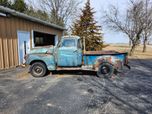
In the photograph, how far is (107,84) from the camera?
7531 mm

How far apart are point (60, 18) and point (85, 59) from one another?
29580 mm

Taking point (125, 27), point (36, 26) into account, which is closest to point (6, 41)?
point (36, 26)

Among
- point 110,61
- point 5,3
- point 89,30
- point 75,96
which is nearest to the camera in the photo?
point 75,96

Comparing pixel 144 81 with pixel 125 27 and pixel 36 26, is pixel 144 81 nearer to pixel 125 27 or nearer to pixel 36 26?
pixel 36 26

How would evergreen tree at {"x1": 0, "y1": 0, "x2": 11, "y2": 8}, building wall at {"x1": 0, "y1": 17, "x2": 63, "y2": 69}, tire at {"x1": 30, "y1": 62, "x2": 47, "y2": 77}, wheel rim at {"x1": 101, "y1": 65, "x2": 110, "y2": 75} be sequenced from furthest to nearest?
evergreen tree at {"x1": 0, "y1": 0, "x2": 11, "y2": 8} → building wall at {"x1": 0, "y1": 17, "x2": 63, "y2": 69} → tire at {"x1": 30, "y1": 62, "x2": 47, "y2": 77} → wheel rim at {"x1": 101, "y1": 65, "x2": 110, "y2": 75}

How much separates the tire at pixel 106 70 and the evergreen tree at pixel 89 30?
42.3ft

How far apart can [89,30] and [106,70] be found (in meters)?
13.9

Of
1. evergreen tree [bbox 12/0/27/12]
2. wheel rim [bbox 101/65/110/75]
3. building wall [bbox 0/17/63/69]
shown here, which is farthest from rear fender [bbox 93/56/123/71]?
evergreen tree [bbox 12/0/27/12]

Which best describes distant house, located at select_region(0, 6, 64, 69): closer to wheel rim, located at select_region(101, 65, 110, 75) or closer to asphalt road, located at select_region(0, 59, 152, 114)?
asphalt road, located at select_region(0, 59, 152, 114)

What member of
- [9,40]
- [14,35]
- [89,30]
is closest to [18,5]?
[89,30]

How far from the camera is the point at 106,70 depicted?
349 inches

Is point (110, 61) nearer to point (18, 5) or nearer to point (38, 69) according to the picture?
point (38, 69)

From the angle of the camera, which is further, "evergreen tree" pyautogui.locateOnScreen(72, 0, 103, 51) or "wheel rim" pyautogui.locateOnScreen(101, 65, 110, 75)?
"evergreen tree" pyautogui.locateOnScreen(72, 0, 103, 51)

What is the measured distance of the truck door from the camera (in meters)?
8.82
